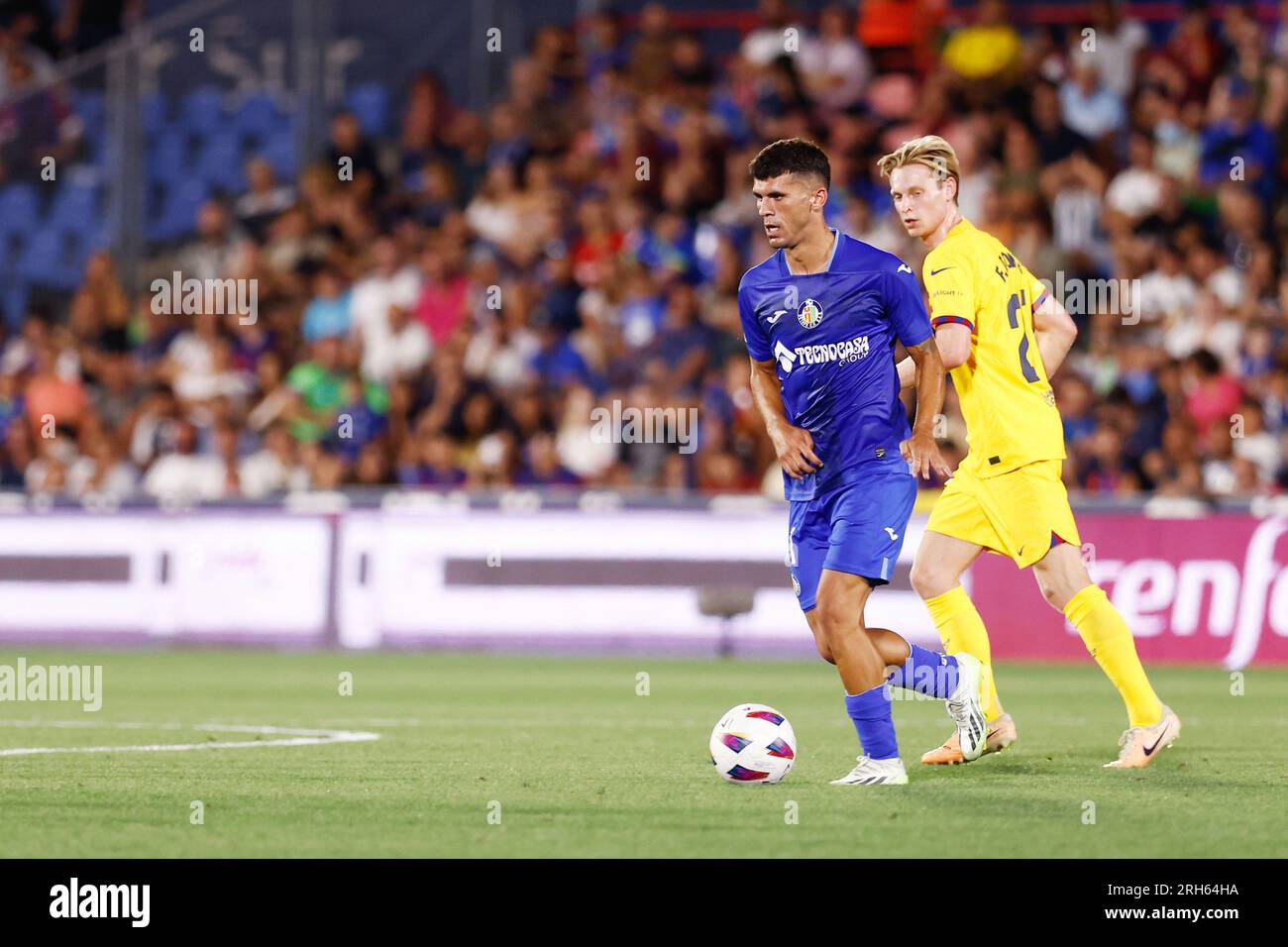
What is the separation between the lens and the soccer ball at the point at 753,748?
814 cm

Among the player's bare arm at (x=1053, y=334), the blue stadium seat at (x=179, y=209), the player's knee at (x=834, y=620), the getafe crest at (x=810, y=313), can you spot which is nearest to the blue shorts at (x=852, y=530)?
the player's knee at (x=834, y=620)

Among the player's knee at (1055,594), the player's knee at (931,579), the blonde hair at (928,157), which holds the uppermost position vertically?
the blonde hair at (928,157)

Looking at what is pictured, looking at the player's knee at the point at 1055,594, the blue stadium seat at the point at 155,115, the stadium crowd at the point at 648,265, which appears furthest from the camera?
the blue stadium seat at the point at 155,115

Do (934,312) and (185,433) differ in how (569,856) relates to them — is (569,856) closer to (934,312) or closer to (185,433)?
(934,312)

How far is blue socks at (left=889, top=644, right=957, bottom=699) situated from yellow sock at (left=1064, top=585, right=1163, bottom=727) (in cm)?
77

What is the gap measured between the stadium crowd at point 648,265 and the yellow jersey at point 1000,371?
727cm

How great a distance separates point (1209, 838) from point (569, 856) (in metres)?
2.10

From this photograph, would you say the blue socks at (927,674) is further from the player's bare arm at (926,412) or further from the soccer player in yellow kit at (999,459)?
the player's bare arm at (926,412)

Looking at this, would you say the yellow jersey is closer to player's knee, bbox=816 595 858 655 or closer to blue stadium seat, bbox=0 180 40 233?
player's knee, bbox=816 595 858 655

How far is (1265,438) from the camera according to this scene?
54.6ft

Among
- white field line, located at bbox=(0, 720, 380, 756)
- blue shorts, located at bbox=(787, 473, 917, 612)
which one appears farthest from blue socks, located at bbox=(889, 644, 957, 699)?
white field line, located at bbox=(0, 720, 380, 756)

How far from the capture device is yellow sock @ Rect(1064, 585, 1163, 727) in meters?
9.02

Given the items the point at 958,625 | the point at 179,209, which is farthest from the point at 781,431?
the point at 179,209

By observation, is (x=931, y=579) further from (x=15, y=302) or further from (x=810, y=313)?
(x=15, y=302)
